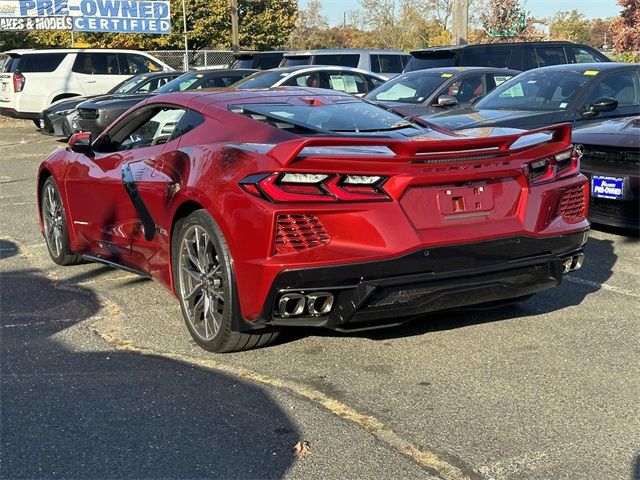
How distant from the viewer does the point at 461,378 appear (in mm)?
4137

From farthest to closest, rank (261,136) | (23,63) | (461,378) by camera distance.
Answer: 1. (23,63)
2. (261,136)
3. (461,378)

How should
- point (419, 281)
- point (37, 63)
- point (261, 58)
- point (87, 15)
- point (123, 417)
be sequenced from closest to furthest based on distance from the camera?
point (123, 417) → point (419, 281) → point (37, 63) → point (261, 58) → point (87, 15)

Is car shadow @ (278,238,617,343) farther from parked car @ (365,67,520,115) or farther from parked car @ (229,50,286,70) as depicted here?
parked car @ (229,50,286,70)

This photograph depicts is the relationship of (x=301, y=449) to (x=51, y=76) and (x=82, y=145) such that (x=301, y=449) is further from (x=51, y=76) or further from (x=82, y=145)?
(x=51, y=76)

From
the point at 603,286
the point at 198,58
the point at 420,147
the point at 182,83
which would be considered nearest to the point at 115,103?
the point at 182,83

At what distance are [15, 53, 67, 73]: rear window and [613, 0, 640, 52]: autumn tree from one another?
2942 centimetres

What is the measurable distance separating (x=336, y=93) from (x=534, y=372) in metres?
2.46


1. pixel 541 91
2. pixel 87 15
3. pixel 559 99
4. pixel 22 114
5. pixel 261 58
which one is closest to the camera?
pixel 559 99

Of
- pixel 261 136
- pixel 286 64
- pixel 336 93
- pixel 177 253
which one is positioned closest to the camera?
pixel 261 136

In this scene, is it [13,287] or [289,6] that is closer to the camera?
[13,287]

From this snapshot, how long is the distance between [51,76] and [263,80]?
729 cm

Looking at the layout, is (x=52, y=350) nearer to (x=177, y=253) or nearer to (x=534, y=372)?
(x=177, y=253)

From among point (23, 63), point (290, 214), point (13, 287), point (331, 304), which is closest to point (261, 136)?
point (290, 214)

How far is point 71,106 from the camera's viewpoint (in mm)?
15766
